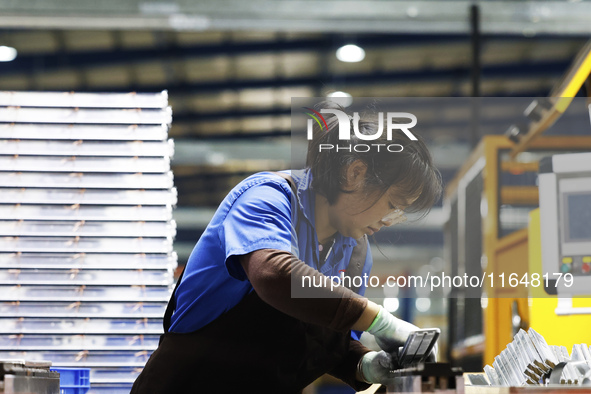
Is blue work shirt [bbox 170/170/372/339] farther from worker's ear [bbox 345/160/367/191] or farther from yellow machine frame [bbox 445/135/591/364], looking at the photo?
yellow machine frame [bbox 445/135/591/364]

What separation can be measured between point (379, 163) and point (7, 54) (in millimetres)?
4494

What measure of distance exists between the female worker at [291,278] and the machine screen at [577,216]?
0.73 meters

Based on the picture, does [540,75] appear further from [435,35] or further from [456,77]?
[435,35]

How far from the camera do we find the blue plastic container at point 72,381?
215 centimetres

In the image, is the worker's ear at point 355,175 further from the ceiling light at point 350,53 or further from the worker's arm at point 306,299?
the ceiling light at point 350,53

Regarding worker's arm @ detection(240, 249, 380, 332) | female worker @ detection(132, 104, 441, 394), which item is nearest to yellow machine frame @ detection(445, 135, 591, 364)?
female worker @ detection(132, 104, 441, 394)

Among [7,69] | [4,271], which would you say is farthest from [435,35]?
[4,271]

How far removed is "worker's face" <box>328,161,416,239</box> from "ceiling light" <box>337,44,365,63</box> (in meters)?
4.02

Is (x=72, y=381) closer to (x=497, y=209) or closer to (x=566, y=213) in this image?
(x=566, y=213)

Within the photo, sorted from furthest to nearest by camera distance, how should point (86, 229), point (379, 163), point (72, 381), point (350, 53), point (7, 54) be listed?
1. point (350, 53)
2. point (7, 54)
3. point (86, 229)
4. point (72, 381)
5. point (379, 163)

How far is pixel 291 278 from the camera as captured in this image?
154cm

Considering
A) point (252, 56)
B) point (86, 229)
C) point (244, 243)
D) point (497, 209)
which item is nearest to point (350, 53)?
point (252, 56)

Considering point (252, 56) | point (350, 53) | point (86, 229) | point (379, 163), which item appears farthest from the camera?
point (252, 56)

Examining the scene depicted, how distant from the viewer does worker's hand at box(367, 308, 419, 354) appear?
62.7 inches
